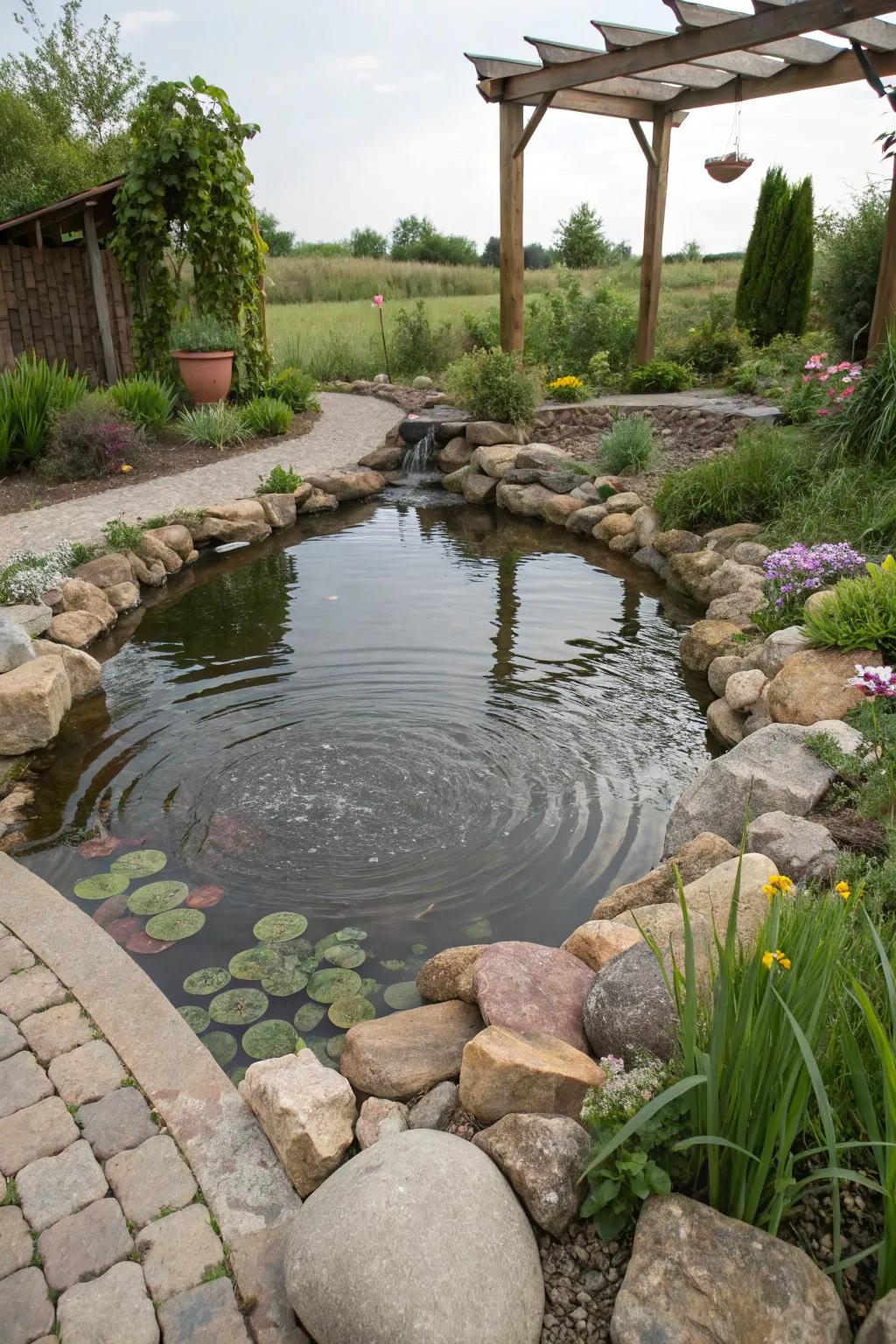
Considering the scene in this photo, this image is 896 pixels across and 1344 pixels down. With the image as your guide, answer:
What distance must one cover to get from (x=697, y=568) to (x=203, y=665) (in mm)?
3394

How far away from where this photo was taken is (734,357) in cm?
1183

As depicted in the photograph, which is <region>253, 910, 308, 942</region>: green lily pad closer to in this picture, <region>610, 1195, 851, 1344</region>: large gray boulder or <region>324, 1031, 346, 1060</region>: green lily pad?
<region>324, 1031, 346, 1060</region>: green lily pad

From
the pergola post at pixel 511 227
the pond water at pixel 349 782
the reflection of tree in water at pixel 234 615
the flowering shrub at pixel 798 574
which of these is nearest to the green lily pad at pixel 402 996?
the pond water at pixel 349 782

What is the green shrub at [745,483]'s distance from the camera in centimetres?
667

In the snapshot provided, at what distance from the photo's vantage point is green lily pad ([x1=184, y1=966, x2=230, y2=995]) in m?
2.79

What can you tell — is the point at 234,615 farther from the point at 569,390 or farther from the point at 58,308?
the point at 58,308

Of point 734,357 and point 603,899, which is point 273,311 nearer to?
point 734,357

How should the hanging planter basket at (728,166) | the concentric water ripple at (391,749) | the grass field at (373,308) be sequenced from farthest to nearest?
the grass field at (373,308), the hanging planter basket at (728,166), the concentric water ripple at (391,749)

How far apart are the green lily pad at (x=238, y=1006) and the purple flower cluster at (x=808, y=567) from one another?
351 cm

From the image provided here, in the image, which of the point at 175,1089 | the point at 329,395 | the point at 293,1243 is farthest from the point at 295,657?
the point at 329,395

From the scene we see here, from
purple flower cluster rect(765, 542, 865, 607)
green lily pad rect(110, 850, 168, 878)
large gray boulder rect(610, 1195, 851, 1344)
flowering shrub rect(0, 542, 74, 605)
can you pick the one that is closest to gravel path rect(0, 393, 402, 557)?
flowering shrub rect(0, 542, 74, 605)

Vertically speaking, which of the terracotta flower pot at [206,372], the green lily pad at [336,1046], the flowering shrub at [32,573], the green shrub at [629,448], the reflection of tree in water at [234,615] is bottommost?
the green lily pad at [336,1046]

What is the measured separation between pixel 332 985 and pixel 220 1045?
37 cm

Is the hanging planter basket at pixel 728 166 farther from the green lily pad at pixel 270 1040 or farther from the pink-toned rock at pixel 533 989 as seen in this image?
the green lily pad at pixel 270 1040
